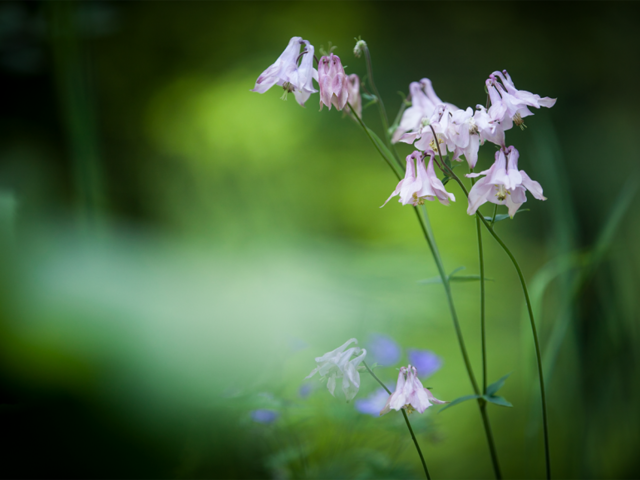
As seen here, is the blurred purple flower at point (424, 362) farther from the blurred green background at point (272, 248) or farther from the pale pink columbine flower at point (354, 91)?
the pale pink columbine flower at point (354, 91)

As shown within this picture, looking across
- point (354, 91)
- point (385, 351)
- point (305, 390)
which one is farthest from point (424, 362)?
point (354, 91)

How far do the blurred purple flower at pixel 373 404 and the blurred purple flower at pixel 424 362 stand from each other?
0.23ft

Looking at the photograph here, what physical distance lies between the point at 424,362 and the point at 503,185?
14.6 inches

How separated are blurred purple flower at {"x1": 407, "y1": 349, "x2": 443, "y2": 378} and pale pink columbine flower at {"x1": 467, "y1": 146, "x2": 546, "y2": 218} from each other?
1.14 feet

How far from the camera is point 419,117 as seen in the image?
0.49m

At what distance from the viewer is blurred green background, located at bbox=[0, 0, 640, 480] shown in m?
0.38

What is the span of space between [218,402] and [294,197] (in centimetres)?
86

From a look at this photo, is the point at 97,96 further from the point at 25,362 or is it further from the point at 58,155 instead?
the point at 25,362

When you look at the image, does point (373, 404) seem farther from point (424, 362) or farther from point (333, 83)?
point (333, 83)

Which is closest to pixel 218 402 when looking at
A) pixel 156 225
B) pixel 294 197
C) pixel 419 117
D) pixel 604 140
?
pixel 419 117

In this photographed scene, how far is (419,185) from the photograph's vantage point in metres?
0.38

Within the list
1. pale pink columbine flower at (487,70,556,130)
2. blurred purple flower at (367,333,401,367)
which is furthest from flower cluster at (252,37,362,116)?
blurred purple flower at (367,333,401,367)

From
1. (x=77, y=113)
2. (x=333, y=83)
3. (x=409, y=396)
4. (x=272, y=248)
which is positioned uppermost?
(x=272, y=248)

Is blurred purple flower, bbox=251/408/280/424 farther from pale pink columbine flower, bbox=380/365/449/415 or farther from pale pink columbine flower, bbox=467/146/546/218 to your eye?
pale pink columbine flower, bbox=467/146/546/218
